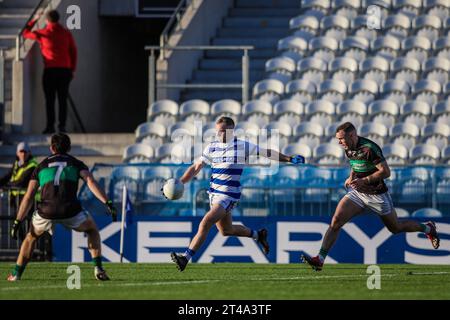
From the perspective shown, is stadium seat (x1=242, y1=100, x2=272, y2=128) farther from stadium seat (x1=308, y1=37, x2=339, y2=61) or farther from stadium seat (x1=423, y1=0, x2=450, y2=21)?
stadium seat (x1=423, y1=0, x2=450, y2=21)

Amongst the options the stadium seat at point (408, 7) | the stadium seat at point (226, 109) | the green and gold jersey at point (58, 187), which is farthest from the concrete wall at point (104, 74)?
the green and gold jersey at point (58, 187)

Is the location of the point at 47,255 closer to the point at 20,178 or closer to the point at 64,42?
the point at 20,178

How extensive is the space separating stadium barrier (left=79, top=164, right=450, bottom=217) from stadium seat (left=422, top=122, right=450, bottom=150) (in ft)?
9.56

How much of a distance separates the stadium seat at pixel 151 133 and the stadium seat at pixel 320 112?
264 centimetres

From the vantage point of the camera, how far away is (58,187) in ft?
48.9

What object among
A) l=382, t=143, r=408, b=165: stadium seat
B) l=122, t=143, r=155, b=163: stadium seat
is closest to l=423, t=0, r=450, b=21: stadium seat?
l=382, t=143, r=408, b=165: stadium seat

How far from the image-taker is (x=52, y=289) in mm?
13875

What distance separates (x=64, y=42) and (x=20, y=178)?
4.54m

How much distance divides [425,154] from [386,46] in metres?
3.82

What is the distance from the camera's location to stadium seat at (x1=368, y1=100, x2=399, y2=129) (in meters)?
24.1

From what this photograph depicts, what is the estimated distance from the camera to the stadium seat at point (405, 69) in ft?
82.7

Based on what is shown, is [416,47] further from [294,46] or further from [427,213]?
[427,213]

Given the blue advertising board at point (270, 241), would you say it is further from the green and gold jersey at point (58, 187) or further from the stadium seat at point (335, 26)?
the stadium seat at point (335, 26)
